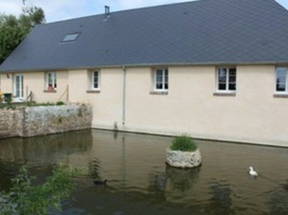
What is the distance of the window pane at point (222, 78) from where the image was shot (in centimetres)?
1733

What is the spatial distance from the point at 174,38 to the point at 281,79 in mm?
6373

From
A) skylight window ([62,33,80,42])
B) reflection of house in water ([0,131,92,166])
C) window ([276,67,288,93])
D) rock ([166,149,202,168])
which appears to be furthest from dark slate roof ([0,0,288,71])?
rock ([166,149,202,168])

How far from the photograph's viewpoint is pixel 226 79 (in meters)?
17.2

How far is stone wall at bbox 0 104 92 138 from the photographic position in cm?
1805

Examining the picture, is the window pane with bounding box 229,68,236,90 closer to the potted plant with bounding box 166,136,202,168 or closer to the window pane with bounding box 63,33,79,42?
the potted plant with bounding box 166,136,202,168

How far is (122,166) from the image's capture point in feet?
40.0

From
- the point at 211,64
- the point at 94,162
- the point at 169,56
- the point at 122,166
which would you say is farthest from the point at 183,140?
the point at 169,56

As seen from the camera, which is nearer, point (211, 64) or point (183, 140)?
point (183, 140)

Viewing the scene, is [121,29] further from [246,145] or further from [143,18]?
[246,145]

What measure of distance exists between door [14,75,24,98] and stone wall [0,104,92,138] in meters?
7.98

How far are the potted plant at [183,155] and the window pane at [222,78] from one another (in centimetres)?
564

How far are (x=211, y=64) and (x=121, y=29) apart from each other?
827cm

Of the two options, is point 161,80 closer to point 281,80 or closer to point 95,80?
point 95,80

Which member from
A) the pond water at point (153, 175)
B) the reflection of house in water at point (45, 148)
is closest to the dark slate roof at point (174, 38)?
the pond water at point (153, 175)
